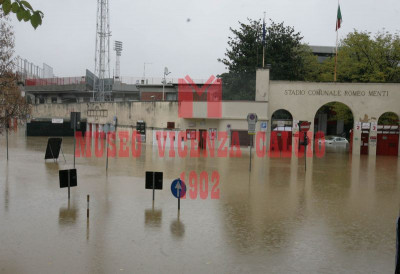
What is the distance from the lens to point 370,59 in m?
42.7

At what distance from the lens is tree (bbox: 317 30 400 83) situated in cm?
4122

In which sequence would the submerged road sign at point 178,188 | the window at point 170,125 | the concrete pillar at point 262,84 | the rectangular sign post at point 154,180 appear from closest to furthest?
the submerged road sign at point 178,188, the rectangular sign post at point 154,180, the concrete pillar at point 262,84, the window at point 170,125

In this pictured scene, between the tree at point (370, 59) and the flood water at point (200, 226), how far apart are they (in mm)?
25861

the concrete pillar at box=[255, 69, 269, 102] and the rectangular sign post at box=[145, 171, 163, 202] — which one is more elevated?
the concrete pillar at box=[255, 69, 269, 102]

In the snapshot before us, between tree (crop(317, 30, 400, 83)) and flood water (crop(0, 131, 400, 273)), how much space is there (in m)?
25.9

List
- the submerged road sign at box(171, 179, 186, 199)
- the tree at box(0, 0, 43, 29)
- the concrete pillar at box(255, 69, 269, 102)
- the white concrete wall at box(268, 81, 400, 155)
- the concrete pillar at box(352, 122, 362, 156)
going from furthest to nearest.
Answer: the concrete pillar at box(255, 69, 269, 102)
the concrete pillar at box(352, 122, 362, 156)
the white concrete wall at box(268, 81, 400, 155)
the submerged road sign at box(171, 179, 186, 199)
the tree at box(0, 0, 43, 29)

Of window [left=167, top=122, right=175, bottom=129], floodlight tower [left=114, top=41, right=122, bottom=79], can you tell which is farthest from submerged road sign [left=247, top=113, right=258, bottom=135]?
floodlight tower [left=114, top=41, right=122, bottom=79]

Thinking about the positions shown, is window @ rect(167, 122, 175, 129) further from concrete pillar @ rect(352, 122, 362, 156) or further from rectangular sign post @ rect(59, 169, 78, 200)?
rectangular sign post @ rect(59, 169, 78, 200)

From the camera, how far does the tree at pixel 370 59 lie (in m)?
41.2

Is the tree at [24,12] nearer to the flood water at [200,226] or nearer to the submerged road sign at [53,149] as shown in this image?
the flood water at [200,226]

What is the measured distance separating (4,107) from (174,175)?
7782mm

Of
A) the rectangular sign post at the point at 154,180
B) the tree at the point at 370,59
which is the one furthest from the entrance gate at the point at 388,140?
the rectangular sign post at the point at 154,180

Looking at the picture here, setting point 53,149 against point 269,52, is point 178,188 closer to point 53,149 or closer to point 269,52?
point 53,149

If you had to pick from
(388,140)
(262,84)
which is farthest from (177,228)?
(388,140)
